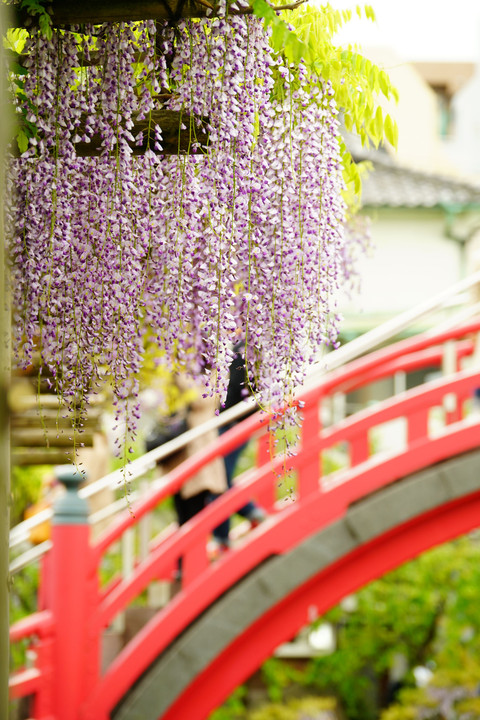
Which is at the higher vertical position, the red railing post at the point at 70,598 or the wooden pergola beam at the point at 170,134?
the wooden pergola beam at the point at 170,134

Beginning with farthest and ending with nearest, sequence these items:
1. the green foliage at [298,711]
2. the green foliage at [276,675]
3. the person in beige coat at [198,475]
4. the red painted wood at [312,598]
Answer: the green foliage at [276,675], the green foliage at [298,711], the red painted wood at [312,598], the person in beige coat at [198,475]

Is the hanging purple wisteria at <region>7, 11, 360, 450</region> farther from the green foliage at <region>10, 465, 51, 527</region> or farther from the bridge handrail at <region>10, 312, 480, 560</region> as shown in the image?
the green foliage at <region>10, 465, 51, 527</region>

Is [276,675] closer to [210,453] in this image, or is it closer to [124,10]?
[210,453]

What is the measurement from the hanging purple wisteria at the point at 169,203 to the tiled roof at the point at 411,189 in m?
12.9

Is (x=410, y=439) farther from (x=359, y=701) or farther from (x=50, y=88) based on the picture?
(x=359, y=701)

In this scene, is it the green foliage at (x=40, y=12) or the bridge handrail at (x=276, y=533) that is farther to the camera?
the bridge handrail at (x=276, y=533)

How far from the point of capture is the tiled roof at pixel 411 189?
50.8 ft

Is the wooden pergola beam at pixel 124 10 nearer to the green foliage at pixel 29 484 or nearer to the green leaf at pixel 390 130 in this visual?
the green leaf at pixel 390 130

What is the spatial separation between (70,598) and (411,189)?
481 inches

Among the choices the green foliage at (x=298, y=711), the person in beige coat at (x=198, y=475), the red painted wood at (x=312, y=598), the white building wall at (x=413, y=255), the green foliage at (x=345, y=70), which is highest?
the white building wall at (x=413, y=255)

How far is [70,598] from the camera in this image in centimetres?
554

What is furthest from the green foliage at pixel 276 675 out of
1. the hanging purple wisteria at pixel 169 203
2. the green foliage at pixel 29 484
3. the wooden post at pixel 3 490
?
the wooden post at pixel 3 490

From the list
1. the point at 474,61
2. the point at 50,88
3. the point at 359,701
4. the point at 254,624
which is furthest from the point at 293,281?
the point at 474,61

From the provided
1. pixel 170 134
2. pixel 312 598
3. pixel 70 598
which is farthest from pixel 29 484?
pixel 170 134
